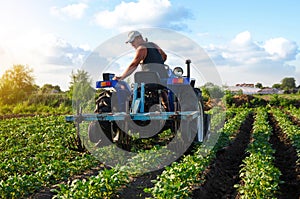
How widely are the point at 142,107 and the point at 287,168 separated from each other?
9.42ft

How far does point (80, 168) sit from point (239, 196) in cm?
267

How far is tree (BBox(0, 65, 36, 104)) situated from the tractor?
31.9m

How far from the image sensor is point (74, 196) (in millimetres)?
4516

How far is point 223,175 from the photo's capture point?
6.84m

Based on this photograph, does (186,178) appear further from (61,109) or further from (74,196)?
(61,109)

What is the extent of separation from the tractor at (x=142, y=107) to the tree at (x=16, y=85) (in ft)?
105

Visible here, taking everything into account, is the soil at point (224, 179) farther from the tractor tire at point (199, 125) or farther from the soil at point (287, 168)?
the tractor tire at point (199, 125)

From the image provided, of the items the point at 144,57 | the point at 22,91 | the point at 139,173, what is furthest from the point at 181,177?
the point at 22,91

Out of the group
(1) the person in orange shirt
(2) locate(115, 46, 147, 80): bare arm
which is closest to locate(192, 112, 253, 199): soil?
(1) the person in orange shirt

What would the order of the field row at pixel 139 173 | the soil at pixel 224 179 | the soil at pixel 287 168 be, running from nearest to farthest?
the field row at pixel 139 173
the soil at pixel 224 179
the soil at pixel 287 168

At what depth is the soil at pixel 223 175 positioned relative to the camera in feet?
18.7

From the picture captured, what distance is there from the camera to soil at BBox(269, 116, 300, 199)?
5.86 m

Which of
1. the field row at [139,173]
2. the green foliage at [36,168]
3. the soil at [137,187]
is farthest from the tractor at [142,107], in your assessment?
the soil at [137,187]

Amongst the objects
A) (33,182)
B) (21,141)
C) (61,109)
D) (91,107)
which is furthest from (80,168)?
(61,109)
